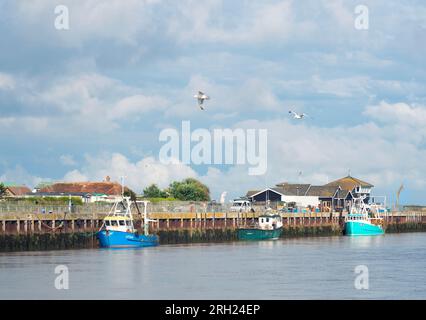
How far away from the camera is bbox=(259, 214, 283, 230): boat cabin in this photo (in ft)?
433

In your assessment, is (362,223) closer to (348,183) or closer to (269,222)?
(269,222)

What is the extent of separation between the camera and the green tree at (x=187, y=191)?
563ft

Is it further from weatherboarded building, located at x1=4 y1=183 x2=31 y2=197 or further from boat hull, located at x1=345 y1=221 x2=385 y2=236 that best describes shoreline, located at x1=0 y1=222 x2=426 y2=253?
weatherboarded building, located at x1=4 y1=183 x2=31 y2=197

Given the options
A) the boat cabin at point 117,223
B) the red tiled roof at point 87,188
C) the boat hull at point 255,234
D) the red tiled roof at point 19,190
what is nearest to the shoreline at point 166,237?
the boat hull at point 255,234

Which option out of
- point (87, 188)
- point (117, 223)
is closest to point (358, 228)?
point (87, 188)

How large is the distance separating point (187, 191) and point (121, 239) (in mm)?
69006

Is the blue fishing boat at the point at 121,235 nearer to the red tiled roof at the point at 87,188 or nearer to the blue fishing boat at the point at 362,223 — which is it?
the red tiled roof at the point at 87,188

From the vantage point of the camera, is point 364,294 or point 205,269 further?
point 205,269

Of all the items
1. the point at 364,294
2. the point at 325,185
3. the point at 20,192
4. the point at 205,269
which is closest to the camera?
the point at 364,294
